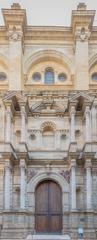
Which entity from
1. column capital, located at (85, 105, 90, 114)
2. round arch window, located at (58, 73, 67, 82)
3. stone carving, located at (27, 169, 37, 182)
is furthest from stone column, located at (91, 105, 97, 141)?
stone carving, located at (27, 169, 37, 182)

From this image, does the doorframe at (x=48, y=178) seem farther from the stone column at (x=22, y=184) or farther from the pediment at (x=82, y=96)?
the pediment at (x=82, y=96)

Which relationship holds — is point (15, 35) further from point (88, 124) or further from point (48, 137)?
point (88, 124)

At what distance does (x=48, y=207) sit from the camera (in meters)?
30.3

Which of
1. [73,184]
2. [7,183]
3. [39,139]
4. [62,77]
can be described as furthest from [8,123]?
[62,77]

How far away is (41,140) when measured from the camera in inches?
1230

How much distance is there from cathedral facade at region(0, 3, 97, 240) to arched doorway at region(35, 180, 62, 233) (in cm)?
5

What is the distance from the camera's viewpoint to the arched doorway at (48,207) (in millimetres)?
29812

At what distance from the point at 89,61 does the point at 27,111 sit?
5090 mm

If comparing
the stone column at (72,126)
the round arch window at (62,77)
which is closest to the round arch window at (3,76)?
the round arch window at (62,77)

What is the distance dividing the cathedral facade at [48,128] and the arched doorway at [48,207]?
2.1 inches

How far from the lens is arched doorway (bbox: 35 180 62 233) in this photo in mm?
29812

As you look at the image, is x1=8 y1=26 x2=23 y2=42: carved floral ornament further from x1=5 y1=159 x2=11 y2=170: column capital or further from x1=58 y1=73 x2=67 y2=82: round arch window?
x1=5 y1=159 x2=11 y2=170: column capital

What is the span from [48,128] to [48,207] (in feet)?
15.0

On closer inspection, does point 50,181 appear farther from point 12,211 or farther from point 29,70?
point 29,70
